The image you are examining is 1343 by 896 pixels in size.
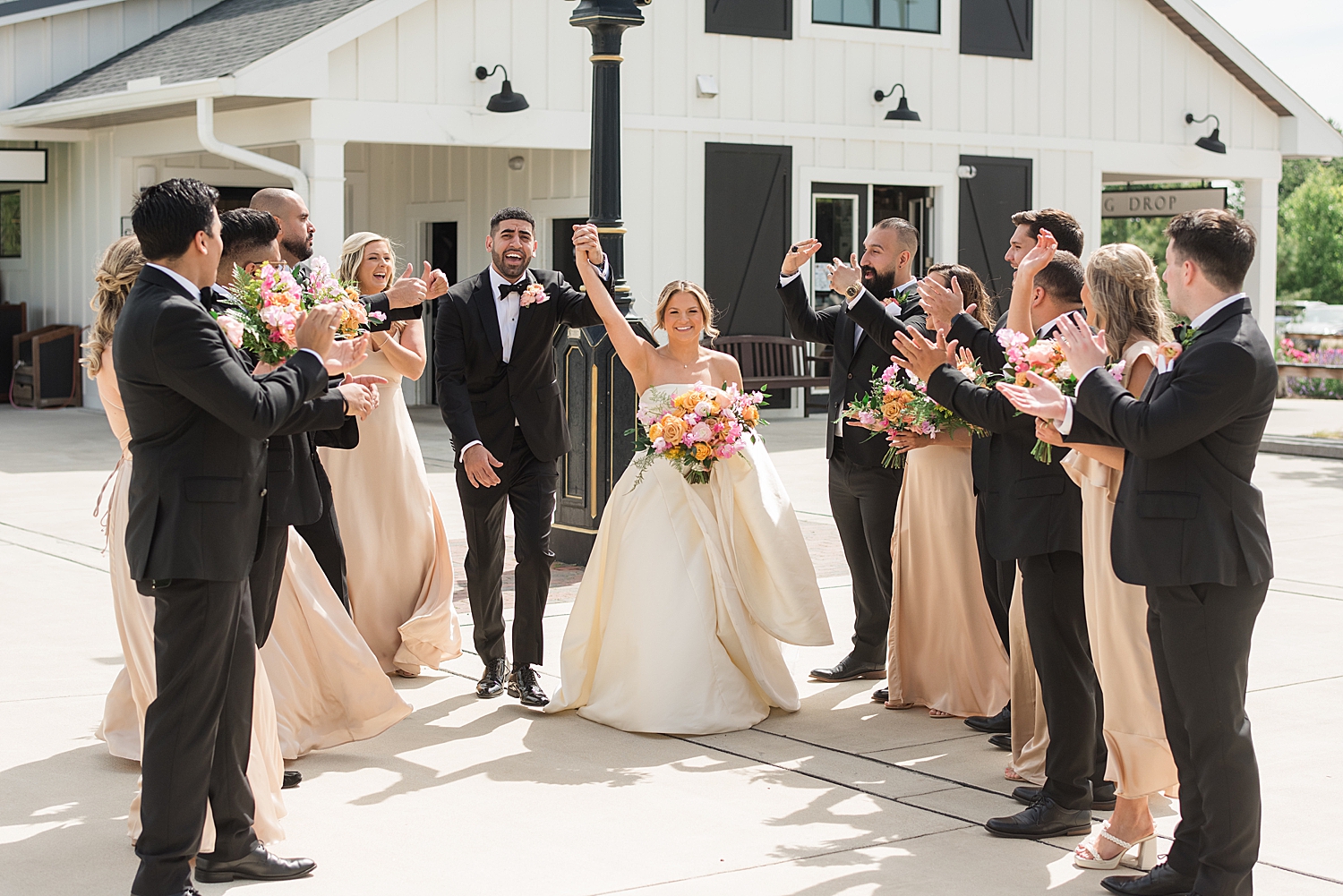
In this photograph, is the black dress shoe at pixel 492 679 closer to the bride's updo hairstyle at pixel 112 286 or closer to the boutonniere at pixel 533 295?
the boutonniere at pixel 533 295

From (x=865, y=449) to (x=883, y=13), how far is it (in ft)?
44.4

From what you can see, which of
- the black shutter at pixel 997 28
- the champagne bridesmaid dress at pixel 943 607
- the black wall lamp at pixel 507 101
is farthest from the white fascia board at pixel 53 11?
the champagne bridesmaid dress at pixel 943 607

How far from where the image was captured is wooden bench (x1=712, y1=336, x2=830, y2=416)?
1811 centimetres

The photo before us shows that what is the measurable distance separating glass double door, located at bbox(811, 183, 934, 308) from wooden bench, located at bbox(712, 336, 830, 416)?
0.72 metres

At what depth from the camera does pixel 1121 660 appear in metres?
4.66

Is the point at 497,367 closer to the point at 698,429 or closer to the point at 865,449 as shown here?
the point at 698,429

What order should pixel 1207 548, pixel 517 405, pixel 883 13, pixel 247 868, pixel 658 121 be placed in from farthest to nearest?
pixel 883 13, pixel 658 121, pixel 517 405, pixel 247 868, pixel 1207 548

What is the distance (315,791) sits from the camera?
17.6 ft

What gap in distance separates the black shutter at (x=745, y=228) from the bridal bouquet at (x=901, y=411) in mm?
11699

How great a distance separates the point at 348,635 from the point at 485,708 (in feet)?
2.68

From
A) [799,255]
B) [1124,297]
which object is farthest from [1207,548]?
[799,255]

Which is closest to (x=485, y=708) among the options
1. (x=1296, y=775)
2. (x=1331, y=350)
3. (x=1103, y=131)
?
(x=1296, y=775)

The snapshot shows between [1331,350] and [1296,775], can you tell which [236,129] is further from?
[1331,350]

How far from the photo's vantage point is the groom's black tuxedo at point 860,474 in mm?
6918
